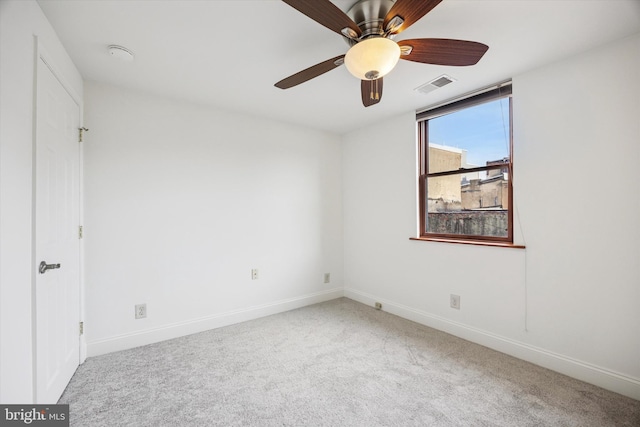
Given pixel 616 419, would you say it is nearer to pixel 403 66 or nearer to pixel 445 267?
pixel 445 267

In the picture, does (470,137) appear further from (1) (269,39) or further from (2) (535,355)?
(1) (269,39)

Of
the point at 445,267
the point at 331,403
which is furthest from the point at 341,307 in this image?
the point at 331,403

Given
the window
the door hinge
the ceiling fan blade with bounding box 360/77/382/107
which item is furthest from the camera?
the window

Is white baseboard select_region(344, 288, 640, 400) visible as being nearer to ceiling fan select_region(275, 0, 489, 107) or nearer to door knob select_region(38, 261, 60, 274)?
ceiling fan select_region(275, 0, 489, 107)

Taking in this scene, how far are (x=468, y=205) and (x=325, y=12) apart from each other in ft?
7.41

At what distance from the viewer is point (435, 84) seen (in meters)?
2.45

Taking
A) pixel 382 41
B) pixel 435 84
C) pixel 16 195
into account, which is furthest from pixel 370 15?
pixel 16 195

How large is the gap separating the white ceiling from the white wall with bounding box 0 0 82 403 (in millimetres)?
364

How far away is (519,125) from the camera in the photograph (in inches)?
90.8

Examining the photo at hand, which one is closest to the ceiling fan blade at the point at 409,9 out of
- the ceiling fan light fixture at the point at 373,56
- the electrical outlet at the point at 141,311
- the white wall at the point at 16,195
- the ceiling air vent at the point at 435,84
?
the ceiling fan light fixture at the point at 373,56

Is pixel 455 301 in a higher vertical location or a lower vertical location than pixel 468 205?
lower

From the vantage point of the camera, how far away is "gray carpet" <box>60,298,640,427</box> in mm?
1634

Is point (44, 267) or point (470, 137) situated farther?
point (470, 137)

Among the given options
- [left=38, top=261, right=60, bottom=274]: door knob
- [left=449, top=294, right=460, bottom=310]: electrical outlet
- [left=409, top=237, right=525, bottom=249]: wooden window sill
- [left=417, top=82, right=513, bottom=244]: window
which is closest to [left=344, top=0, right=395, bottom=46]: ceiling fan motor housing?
[left=417, top=82, right=513, bottom=244]: window
